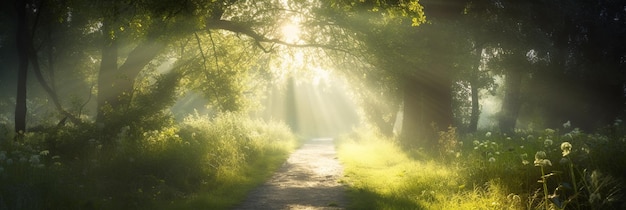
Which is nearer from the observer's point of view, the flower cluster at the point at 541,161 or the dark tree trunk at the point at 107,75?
the flower cluster at the point at 541,161

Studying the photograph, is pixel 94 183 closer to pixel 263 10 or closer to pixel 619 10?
pixel 263 10

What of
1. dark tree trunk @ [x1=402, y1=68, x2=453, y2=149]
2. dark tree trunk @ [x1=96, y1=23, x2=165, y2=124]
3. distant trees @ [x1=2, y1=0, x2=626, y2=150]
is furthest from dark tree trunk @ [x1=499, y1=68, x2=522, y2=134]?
dark tree trunk @ [x1=96, y1=23, x2=165, y2=124]

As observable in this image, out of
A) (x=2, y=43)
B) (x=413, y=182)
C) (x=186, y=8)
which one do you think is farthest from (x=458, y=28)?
(x=2, y=43)

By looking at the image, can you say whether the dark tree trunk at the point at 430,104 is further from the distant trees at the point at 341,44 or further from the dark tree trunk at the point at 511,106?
the dark tree trunk at the point at 511,106

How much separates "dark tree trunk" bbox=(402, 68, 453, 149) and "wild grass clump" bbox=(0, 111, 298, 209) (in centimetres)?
704

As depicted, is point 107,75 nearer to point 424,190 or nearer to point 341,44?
point 341,44

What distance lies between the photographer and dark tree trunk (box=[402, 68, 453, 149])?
1781 centimetres

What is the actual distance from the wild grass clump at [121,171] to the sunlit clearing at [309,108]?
2778 cm

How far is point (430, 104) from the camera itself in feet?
60.4

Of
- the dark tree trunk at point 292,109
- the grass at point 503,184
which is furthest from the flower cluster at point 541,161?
the dark tree trunk at point 292,109

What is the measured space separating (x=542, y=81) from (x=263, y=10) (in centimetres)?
2370

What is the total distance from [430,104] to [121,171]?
12.6 m

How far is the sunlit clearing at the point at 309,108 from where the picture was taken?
62438 mm

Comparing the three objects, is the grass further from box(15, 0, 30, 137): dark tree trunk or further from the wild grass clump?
box(15, 0, 30, 137): dark tree trunk
